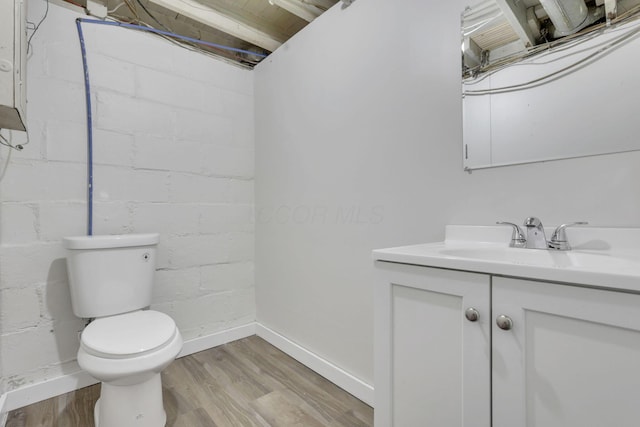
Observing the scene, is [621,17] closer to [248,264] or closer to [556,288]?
[556,288]

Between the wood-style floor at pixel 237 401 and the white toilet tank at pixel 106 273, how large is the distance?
471mm

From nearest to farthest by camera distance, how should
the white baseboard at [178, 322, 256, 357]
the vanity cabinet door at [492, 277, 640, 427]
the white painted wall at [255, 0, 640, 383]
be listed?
the vanity cabinet door at [492, 277, 640, 427] < the white painted wall at [255, 0, 640, 383] < the white baseboard at [178, 322, 256, 357]

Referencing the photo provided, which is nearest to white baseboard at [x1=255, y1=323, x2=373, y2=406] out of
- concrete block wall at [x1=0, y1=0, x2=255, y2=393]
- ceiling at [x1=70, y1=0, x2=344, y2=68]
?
concrete block wall at [x1=0, y1=0, x2=255, y2=393]

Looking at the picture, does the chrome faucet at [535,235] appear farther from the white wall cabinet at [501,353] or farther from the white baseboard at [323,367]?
the white baseboard at [323,367]

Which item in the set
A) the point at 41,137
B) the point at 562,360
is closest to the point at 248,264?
the point at 41,137

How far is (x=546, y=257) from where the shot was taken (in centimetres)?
90

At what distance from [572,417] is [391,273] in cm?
48

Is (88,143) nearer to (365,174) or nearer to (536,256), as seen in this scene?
(365,174)

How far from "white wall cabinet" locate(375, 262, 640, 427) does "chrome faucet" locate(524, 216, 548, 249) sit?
40 cm

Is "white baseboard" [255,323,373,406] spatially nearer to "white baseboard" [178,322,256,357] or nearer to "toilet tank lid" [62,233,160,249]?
"white baseboard" [178,322,256,357]

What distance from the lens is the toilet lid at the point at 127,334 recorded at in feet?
3.79

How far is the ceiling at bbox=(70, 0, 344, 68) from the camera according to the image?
188cm

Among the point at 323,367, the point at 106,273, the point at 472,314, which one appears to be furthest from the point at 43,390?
the point at 472,314

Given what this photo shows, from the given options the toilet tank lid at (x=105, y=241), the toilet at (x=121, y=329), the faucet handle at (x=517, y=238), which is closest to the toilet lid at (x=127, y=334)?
the toilet at (x=121, y=329)
